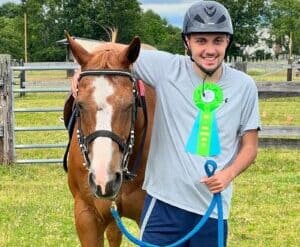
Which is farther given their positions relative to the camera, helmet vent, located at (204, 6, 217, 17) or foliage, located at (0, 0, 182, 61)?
foliage, located at (0, 0, 182, 61)

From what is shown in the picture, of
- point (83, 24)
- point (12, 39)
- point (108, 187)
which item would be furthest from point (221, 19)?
point (12, 39)

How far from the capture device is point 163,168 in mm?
3053

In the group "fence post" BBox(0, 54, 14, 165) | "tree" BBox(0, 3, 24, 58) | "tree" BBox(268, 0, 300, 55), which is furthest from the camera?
"tree" BBox(268, 0, 300, 55)

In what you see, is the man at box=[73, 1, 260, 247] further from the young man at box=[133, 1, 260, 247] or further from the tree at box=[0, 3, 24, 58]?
the tree at box=[0, 3, 24, 58]

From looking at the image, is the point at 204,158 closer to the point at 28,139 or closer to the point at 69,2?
the point at 28,139

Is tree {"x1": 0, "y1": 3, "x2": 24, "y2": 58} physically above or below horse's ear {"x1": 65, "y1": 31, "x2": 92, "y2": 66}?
above

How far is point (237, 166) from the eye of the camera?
9.61 feet

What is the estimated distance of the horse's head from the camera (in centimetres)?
266

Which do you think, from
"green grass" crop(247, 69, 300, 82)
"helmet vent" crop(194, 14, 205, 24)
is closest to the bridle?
"helmet vent" crop(194, 14, 205, 24)

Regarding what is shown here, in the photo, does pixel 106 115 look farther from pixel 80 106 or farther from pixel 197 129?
pixel 197 129

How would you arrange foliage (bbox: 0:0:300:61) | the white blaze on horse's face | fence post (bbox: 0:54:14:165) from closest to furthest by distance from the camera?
the white blaze on horse's face
fence post (bbox: 0:54:14:165)
foliage (bbox: 0:0:300:61)

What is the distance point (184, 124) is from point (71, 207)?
4057mm

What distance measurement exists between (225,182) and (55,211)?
406 centimetres

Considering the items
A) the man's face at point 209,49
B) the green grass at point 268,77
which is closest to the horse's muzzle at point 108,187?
the man's face at point 209,49
